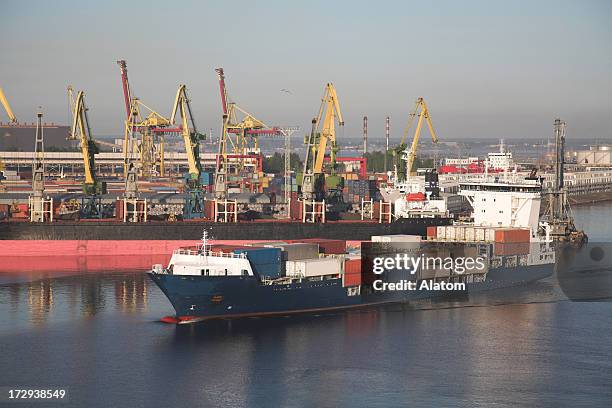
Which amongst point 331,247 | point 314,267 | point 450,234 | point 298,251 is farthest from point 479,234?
point 314,267

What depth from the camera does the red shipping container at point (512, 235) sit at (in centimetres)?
4903

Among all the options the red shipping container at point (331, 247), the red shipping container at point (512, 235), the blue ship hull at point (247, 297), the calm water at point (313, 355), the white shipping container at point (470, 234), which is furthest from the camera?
the white shipping container at point (470, 234)

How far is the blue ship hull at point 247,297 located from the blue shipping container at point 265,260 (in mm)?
546

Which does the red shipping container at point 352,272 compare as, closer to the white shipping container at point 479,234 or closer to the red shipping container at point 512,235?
the white shipping container at point 479,234

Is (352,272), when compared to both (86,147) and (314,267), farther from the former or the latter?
(86,147)

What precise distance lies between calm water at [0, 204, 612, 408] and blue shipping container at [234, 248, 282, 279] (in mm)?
1983

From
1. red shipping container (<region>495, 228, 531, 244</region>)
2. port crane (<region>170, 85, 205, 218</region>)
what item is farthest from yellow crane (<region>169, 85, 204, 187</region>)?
red shipping container (<region>495, 228, 531, 244</region>)

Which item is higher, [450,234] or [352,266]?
[450,234]

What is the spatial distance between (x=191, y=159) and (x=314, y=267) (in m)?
30.4

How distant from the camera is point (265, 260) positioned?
39.7 m

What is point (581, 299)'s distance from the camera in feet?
151

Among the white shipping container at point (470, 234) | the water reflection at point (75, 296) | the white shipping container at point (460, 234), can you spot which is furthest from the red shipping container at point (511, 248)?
the water reflection at point (75, 296)

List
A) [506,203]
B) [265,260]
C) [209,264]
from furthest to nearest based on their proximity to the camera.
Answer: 1. [506,203]
2. [265,260]
3. [209,264]

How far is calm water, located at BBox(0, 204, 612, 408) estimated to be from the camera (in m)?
30.2
